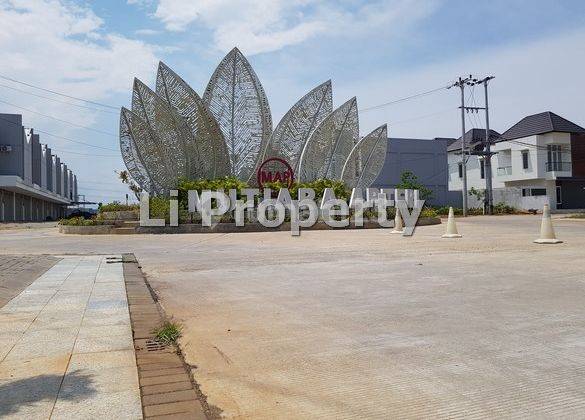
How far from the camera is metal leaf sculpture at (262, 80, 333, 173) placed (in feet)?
88.3

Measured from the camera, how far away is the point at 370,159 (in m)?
29.2

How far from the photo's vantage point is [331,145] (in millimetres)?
27828

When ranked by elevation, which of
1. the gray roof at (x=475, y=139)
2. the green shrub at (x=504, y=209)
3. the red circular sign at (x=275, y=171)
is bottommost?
the green shrub at (x=504, y=209)

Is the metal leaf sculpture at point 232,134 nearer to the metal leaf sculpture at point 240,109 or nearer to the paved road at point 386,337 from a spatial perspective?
the metal leaf sculpture at point 240,109

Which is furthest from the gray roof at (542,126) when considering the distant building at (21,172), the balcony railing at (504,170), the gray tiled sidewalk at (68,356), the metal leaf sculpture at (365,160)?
the gray tiled sidewalk at (68,356)

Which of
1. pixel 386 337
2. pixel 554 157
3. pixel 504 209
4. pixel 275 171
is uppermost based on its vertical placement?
pixel 554 157

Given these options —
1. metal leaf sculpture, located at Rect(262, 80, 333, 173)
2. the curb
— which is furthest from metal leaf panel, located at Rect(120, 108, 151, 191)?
the curb

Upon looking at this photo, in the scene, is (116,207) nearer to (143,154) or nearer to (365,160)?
(143,154)

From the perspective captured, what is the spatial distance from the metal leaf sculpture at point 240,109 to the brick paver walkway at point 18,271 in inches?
637

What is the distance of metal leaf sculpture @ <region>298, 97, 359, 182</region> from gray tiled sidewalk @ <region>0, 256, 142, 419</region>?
20.8 m

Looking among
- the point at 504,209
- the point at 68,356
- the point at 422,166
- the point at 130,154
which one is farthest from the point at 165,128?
the point at 422,166

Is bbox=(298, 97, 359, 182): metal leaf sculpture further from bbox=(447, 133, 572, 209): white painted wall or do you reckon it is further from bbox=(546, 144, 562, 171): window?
bbox=(546, 144, 562, 171): window

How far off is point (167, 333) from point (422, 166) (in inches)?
1741

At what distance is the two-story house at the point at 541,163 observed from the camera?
1620 inches
